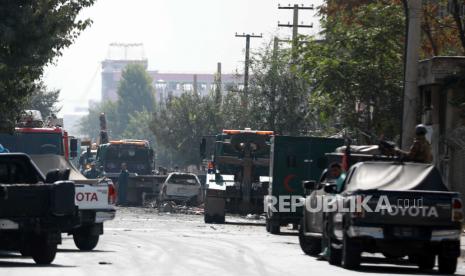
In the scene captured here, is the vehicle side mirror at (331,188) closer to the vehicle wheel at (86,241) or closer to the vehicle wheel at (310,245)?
the vehicle wheel at (310,245)

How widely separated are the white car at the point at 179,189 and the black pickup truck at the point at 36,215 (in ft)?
112

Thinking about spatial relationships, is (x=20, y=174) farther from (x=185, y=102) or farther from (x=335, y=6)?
(x=185, y=102)

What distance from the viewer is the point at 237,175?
150 feet

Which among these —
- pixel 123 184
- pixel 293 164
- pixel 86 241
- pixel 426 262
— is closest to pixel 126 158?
pixel 123 184

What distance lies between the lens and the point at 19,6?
32219 millimetres

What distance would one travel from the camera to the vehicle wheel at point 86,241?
1065 inches

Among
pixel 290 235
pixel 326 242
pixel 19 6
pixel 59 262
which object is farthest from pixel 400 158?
pixel 290 235

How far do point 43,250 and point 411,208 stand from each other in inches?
227

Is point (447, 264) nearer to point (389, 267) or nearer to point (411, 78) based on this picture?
point (389, 267)

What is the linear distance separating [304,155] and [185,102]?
7202 centimetres

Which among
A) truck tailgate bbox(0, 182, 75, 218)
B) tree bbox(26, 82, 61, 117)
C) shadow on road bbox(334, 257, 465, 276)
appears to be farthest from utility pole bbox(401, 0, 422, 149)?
tree bbox(26, 82, 61, 117)

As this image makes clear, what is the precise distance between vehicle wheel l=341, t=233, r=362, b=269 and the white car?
1338 inches

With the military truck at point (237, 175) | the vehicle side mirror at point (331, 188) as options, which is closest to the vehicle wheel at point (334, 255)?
the vehicle side mirror at point (331, 188)

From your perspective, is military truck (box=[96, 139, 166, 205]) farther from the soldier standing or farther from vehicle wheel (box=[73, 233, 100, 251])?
the soldier standing
